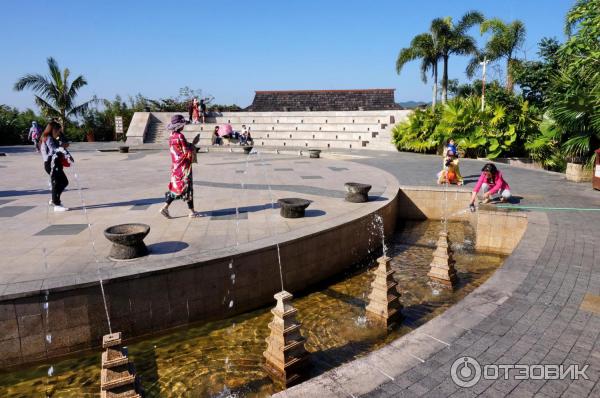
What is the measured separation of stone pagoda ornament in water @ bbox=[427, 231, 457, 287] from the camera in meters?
7.43

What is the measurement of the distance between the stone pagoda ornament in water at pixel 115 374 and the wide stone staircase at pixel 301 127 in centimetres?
2715

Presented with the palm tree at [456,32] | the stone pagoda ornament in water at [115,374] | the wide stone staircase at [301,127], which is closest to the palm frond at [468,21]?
the palm tree at [456,32]

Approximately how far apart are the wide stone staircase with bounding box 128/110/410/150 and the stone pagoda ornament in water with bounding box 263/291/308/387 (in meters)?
25.9

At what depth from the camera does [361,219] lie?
8.90 m

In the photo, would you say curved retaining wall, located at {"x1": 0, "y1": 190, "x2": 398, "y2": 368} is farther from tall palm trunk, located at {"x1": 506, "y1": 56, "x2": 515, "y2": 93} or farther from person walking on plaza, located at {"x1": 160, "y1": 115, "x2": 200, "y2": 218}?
tall palm trunk, located at {"x1": 506, "y1": 56, "x2": 515, "y2": 93}

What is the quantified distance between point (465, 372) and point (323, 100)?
116 feet

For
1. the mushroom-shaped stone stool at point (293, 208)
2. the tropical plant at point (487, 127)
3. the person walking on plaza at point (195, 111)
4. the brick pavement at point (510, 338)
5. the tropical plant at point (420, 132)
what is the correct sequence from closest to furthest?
the brick pavement at point (510, 338) → the mushroom-shaped stone stool at point (293, 208) → the tropical plant at point (487, 127) → the tropical plant at point (420, 132) → the person walking on plaza at point (195, 111)

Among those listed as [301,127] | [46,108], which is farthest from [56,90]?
[301,127]

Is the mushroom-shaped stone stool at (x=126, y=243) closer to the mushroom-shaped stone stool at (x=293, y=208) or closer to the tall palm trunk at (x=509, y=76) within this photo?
the mushroom-shaped stone stool at (x=293, y=208)

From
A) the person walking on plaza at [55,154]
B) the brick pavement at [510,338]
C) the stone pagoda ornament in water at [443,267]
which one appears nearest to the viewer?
the brick pavement at [510,338]

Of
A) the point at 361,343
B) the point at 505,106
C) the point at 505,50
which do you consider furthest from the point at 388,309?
the point at 505,50

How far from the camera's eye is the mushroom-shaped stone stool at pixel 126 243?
19.7 feet

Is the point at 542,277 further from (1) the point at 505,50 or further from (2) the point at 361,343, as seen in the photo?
(1) the point at 505,50

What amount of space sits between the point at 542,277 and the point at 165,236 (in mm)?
6396
